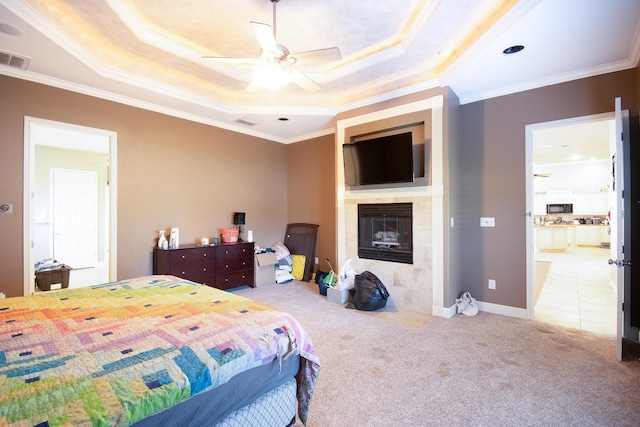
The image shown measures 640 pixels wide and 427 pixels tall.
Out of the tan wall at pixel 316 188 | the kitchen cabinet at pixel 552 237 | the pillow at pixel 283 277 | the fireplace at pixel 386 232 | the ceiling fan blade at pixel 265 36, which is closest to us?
the ceiling fan blade at pixel 265 36

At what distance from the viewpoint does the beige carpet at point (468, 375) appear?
5.95 ft

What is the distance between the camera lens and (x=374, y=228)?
14.0 feet

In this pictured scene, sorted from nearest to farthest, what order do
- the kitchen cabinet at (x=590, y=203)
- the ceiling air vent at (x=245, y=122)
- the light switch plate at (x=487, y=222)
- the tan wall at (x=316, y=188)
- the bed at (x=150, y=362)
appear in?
the bed at (x=150, y=362) < the light switch plate at (x=487, y=222) < the ceiling air vent at (x=245, y=122) < the tan wall at (x=316, y=188) < the kitchen cabinet at (x=590, y=203)

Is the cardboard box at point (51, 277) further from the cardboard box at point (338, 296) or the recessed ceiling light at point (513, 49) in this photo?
the recessed ceiling light at point (513, 49)

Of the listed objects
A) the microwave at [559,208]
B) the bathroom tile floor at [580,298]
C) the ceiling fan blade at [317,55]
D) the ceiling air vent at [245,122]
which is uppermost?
the ceiling air vent at [245,122]

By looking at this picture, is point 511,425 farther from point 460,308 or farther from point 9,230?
point 9,230

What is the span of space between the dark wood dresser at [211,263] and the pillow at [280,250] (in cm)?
57

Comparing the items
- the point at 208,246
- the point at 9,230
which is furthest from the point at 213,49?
the point at 9,230

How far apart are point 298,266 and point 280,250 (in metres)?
0.45

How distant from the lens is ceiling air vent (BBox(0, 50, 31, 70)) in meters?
2.80

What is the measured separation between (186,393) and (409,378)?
1717 mm

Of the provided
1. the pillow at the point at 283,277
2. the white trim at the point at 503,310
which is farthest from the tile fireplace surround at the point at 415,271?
the pillow at the point at 283,277

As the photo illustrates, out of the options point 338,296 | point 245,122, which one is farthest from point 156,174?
point 338,296

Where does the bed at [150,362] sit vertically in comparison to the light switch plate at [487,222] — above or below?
below
